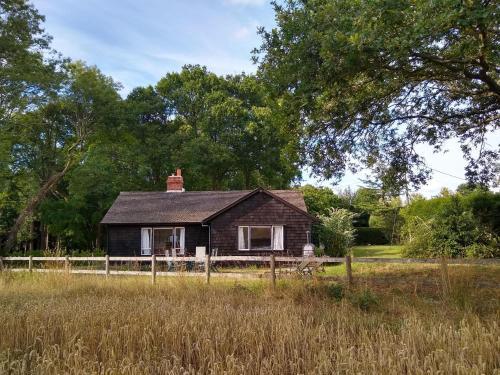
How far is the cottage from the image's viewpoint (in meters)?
24.5

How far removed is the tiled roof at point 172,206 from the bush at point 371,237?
18004 mm

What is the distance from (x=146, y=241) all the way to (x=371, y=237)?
2488 cm

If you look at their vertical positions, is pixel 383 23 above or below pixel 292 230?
above

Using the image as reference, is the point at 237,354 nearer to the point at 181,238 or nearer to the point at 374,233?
the point at 181,238

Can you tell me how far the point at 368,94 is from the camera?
1196 centimetres

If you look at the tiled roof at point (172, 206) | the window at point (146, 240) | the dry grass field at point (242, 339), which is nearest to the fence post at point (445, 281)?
the dry grass field at point (242, 339)

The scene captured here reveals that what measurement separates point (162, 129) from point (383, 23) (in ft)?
111

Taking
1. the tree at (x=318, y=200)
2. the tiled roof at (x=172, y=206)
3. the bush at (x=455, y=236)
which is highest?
the tree at (x=318, y=200)

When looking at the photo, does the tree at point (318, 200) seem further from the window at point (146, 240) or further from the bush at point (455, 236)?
the bush at point (455, 236)

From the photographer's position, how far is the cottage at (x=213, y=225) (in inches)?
965

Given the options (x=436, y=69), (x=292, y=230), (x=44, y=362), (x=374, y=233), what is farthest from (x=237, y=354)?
(x=374, y=233)

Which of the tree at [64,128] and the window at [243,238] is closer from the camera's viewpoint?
the window at [243,238]

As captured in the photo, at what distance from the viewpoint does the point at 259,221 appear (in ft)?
80.7

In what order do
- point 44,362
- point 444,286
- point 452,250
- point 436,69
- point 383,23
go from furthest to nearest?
point 452,250, point 436,69, point 444,286, point 383,23, point 44,362
